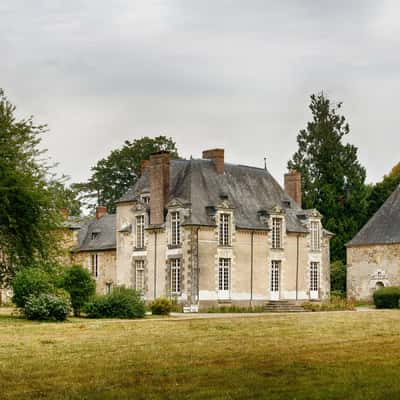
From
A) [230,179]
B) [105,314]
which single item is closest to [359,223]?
[230,179]

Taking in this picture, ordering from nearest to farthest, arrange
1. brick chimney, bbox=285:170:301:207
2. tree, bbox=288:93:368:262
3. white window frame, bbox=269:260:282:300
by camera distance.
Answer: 1. white window frame, bbox=269:260:282:300
2. brick chimney, bbox=285:170:301:207
3. tree, bbox=288:93:368:262

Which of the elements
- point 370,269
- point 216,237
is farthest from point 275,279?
point 370,269

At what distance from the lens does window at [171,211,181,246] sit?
127 feet

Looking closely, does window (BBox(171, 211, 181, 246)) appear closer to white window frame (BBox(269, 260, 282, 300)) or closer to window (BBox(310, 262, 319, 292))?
white window frame (BBox(269, 260, 282, 300))

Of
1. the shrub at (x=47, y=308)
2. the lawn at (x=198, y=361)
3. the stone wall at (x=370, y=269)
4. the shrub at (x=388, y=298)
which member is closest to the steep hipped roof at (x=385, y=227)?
the stone wall at (x=370, y=269)

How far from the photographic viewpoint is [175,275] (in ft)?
128

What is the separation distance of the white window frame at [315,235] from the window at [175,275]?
7577mm

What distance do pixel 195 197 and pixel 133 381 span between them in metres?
26.7

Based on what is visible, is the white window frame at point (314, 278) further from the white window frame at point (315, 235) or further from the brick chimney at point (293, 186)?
the brick chimney at point (293, 186)

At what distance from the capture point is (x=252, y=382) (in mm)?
12227

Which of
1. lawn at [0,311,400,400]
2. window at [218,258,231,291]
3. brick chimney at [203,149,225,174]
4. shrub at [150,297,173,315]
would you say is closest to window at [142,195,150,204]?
brick chimney at [203,149,225,174]

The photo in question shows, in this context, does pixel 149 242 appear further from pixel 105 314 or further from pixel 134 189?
pixel 105 314

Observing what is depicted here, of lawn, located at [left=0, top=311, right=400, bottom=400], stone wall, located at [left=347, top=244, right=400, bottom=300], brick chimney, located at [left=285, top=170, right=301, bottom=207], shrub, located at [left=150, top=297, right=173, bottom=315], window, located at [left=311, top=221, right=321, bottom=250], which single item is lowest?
lawn, located at [left=0, top=311, right=400, bottom=400]

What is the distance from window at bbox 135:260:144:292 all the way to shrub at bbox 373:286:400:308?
1059cm
